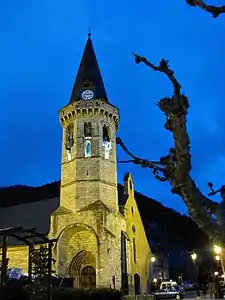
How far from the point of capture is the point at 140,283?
116 ft

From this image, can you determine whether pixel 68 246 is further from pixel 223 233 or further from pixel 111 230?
pixel 223 233

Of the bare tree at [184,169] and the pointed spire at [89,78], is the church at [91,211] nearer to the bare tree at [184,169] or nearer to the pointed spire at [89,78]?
the pointed spire at [89,78]

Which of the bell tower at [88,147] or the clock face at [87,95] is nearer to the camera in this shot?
the bell tower at [88,147]

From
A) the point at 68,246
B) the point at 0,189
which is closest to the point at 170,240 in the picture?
the point at 0,189

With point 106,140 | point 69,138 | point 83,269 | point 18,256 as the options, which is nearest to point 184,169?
point 83,269

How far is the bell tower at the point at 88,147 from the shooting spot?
30.7 meters

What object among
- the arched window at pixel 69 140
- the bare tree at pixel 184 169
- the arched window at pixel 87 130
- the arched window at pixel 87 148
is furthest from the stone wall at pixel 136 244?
the bare tree at pixel 184 169

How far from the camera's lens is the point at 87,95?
112ft

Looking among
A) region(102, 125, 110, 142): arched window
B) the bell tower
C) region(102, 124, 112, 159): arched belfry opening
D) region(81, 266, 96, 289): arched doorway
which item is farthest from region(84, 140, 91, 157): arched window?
region(81, 266, 96, 289): arched doorway

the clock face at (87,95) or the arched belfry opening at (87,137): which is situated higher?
the clock face at (87,95)

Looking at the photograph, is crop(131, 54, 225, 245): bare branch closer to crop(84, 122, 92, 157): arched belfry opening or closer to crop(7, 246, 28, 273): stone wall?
crop(84, 122, 92, 157): arched belfry opening

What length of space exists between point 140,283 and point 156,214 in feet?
160

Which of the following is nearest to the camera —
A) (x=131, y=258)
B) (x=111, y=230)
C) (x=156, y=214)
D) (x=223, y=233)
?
(x=223, y=233)

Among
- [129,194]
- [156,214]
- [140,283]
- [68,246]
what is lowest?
[140,283]
